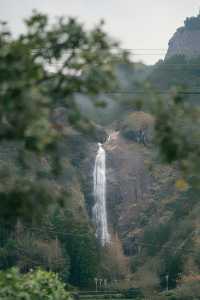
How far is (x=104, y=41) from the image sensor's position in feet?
39.6

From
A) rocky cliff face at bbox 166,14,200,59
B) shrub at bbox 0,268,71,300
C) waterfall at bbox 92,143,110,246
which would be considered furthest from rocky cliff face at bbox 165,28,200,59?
shrub at bbox 0,268,71,300

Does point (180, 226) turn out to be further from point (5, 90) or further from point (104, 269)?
point (5, 90)

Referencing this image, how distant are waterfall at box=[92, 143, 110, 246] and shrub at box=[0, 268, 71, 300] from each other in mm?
70285

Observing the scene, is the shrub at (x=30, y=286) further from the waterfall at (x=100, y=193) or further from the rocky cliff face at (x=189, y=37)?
the rocky cliff face at (x=189, y=37)

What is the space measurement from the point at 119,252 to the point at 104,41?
7181 cm

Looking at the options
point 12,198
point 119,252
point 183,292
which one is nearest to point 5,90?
point 12,198

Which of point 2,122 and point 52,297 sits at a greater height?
point 2,122

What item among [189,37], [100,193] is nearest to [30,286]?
[100,193]

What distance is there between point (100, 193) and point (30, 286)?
7664 centimetres

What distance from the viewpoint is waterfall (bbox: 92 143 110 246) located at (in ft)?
303

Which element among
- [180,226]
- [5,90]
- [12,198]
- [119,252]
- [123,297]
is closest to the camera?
[5,90]

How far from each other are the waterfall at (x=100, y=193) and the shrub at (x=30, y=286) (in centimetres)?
7029

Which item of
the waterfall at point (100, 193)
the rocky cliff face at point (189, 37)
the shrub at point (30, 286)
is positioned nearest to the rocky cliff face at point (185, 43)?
the rocky cliff face at point (189, 37)

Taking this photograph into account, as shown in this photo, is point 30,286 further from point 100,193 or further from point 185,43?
point 185,43
